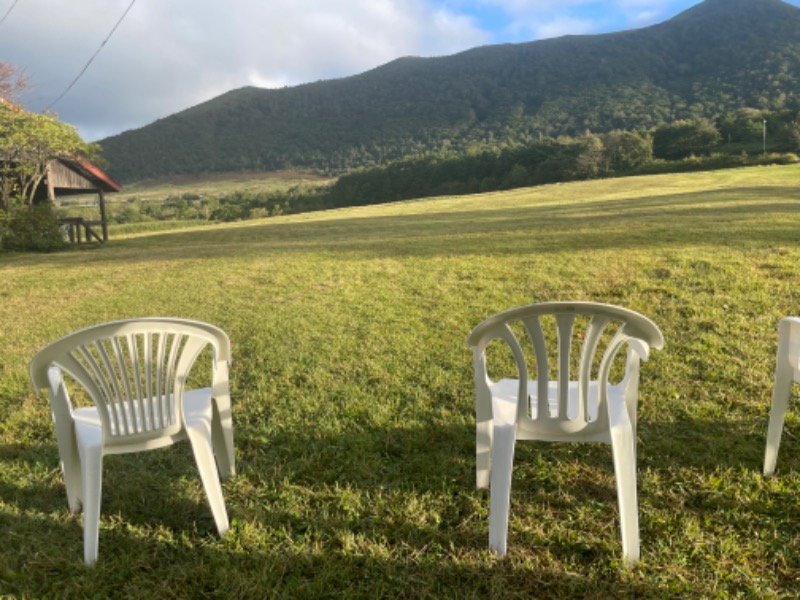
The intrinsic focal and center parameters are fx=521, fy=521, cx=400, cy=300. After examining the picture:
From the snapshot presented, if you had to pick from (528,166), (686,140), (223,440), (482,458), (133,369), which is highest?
(686,140)

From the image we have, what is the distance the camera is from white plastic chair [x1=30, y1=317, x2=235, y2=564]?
6.95ft

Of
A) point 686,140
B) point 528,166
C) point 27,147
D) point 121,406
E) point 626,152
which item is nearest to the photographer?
point 121,406

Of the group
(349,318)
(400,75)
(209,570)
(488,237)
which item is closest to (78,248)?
(488,237)

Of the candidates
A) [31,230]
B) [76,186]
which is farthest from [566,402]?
[76,186]

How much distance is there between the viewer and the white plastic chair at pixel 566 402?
2029 mm

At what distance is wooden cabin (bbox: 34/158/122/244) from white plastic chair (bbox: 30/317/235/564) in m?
18.0

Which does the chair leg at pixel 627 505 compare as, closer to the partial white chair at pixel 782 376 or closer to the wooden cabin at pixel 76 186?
the partial white chair at pixel 782 376

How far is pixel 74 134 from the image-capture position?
16.5 metres

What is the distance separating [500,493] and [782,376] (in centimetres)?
154

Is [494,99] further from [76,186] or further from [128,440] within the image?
[128,440]

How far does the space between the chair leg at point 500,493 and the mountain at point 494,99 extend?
3546 inches

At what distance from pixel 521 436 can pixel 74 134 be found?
18789 mm

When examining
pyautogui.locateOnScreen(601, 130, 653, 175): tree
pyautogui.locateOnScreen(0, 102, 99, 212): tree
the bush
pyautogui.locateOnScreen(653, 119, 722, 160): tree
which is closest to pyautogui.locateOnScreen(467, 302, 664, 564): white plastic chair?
pyautogui.locateOnScreen(0, 102, 99, 212): tree

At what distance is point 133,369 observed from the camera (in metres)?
2.23
